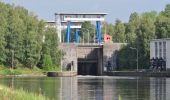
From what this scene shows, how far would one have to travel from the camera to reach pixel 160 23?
510ft

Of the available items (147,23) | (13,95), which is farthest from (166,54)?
(13,95)

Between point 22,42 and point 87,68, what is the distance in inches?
1096

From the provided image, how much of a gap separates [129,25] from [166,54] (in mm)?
39826

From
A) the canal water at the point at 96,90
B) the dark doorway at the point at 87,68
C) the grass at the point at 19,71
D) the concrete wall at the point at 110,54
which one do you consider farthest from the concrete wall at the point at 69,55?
the canal water at the point at 96,90

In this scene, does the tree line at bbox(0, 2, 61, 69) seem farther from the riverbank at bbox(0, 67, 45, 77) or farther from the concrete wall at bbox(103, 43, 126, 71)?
the concrete wall at bbox(103, 43, 126, 71)

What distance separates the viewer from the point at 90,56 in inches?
5925

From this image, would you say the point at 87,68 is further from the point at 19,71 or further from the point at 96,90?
the point at 96,90

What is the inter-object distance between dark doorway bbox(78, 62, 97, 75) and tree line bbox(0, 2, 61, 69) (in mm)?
17763

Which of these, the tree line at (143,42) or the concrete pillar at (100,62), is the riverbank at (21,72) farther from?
the tree line at (143,42)

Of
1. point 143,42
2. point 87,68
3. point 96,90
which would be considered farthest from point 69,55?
point 96,90

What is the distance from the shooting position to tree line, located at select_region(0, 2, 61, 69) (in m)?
133

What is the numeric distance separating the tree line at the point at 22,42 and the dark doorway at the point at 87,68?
17763mm

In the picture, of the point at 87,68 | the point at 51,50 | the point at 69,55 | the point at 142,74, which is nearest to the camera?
the point at 142,74

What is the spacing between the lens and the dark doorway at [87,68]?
510 ft
